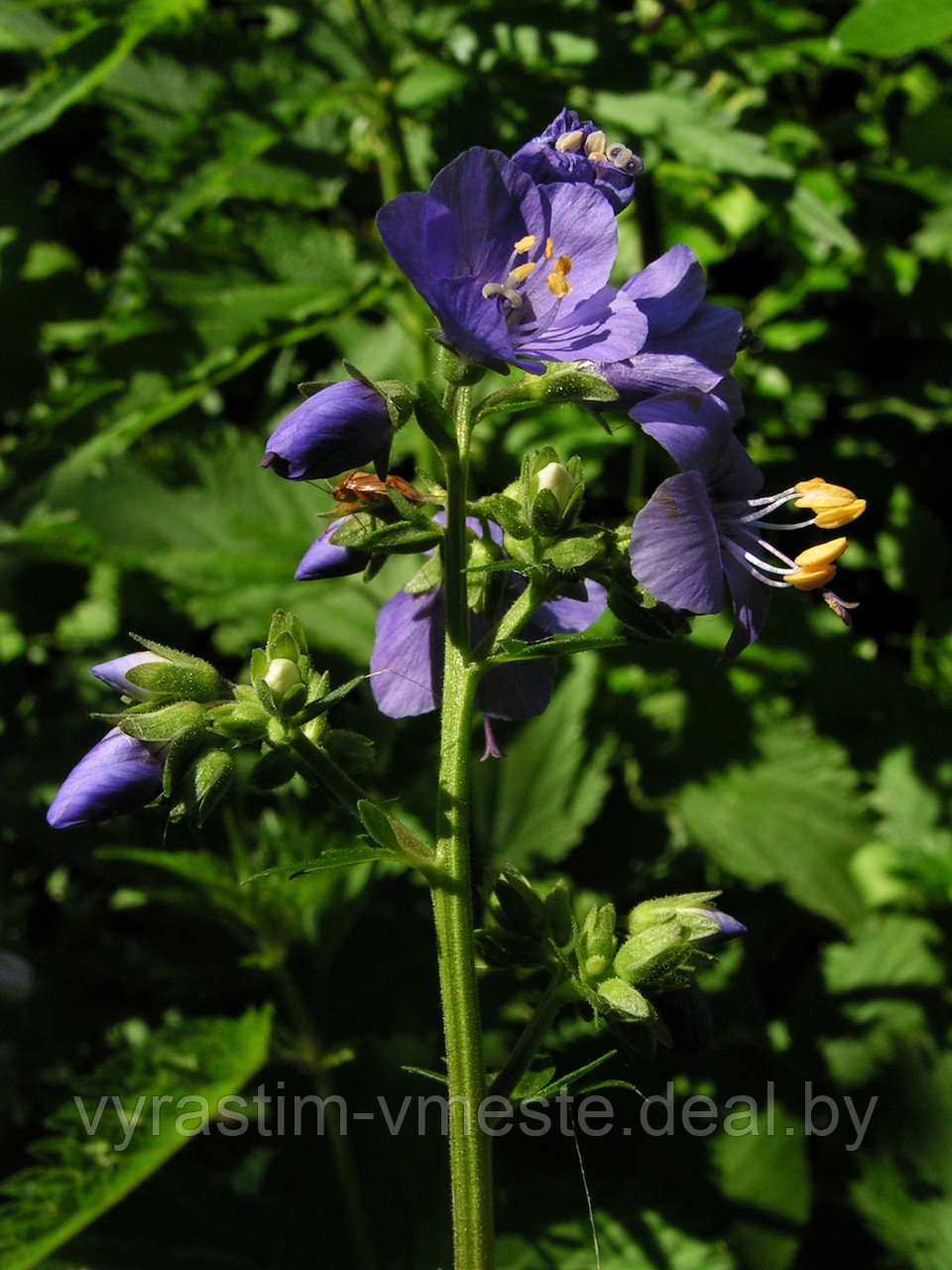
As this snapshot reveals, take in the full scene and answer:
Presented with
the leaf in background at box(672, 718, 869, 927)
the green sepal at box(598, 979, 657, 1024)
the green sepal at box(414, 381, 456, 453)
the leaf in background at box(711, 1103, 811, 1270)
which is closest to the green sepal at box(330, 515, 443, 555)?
the green sepal at box(414, 381, 456, 453)

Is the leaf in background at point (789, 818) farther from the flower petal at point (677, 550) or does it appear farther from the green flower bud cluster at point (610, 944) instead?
the flower petal at point (677, 550)

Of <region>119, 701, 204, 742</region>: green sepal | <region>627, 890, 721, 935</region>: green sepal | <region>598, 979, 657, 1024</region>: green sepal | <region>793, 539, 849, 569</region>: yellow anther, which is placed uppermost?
<region>119, 701, 204, 742</region>: green sepal

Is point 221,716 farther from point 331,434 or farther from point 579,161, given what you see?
point 579,161

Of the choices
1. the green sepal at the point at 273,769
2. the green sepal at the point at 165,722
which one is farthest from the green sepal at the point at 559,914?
the green sepal at the point at 165,722

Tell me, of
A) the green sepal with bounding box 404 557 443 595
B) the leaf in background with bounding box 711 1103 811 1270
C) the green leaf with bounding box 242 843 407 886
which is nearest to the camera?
the green leaf with bounding box 242 843 407 886

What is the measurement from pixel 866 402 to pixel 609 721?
128 centimetres

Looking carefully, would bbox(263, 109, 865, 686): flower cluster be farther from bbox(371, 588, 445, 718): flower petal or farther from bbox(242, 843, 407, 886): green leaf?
bbox(242, 843, 407, 886): green leaf

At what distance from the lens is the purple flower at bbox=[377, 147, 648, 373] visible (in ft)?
4.03

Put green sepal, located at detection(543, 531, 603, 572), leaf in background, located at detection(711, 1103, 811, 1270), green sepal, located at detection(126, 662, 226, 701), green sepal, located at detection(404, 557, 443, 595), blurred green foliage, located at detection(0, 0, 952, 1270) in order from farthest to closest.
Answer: leaf in background, located at detection(711, 1103, 811, 1270), blurred green foliage, located at detection(0, 0, 952, 1270), green sepal, located at detection(404, 557, 443, 595), green sepal, located at detection(126, 662, 226, 701), green sepal, located at detection(543, 531, 603, 572)

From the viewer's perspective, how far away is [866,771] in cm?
331

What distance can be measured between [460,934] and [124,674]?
0.51m

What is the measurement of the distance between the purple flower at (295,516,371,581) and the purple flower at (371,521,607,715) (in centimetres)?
14

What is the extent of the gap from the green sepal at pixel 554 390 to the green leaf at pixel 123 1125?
125cm

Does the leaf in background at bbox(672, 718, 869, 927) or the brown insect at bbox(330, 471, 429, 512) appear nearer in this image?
the brown insect at bbox(330, 471, 429, 512)
